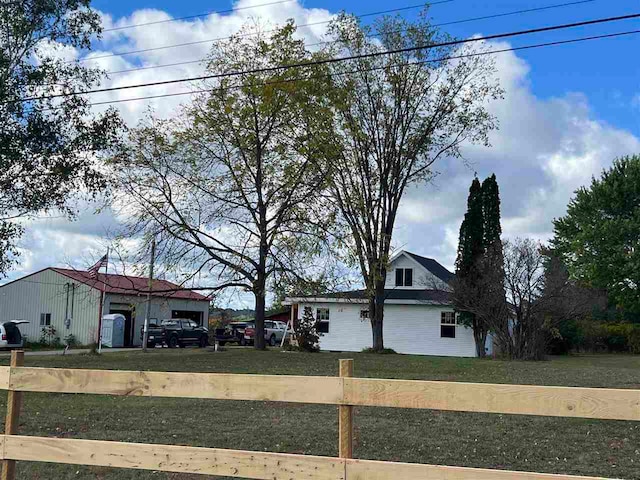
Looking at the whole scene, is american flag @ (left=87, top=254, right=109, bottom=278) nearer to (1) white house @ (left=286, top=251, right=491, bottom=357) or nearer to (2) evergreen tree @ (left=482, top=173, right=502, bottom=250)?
(1) white house @ (left=286, top=251, right=491, bottom=357)

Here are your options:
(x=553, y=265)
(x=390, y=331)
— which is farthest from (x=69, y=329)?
(x=553, y=265)

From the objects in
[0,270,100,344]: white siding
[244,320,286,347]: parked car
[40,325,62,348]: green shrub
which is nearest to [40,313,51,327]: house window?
[0,270,100,344]: white siding

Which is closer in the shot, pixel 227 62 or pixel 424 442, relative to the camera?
pixel 424 442

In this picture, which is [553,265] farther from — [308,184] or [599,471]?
[599,471]

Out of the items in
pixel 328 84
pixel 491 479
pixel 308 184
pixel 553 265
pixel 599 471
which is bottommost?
pixel 599 471

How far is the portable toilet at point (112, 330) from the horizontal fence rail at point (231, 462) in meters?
36.0

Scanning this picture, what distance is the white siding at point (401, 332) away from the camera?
122 ft

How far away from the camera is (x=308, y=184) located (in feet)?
88.9

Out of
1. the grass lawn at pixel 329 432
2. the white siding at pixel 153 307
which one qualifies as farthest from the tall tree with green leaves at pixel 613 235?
the grass lawn at pixel 329 432

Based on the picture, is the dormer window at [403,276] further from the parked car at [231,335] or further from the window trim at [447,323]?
the parked car at [231,335]

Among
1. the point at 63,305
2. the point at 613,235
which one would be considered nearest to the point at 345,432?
the point at 63,305

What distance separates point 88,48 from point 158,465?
60.2 ft

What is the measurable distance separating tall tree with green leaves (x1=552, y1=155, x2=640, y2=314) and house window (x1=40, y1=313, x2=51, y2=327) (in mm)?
34688

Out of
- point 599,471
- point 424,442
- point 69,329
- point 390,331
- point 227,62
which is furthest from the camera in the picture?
point 69,329
